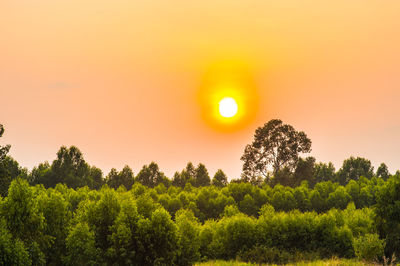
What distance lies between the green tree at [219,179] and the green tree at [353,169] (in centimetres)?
4581

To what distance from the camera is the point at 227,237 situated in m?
37.0

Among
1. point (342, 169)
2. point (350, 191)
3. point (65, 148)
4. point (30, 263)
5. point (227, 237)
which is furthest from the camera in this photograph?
point (342, 169)

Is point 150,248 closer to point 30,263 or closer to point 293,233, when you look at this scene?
point 30,263

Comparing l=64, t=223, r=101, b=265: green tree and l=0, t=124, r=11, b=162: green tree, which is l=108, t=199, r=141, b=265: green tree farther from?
l=0, t=124, r=11, b=162: green tree

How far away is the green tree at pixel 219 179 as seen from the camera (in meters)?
106

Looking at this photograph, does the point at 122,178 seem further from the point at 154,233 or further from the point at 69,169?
the point at 154,233

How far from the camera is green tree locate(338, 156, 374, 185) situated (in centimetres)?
12988

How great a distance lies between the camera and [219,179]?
351ft

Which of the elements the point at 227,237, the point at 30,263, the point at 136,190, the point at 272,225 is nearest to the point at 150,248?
the point at 30,263

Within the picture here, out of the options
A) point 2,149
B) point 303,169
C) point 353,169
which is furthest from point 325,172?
point 2,149

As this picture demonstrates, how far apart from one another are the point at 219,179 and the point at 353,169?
5050 centimetres

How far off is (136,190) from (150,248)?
1845 inches

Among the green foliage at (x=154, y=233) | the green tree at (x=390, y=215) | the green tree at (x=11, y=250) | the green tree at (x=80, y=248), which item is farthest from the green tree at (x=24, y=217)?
the green tree at (x=390, y=215)

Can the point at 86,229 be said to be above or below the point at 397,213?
below
